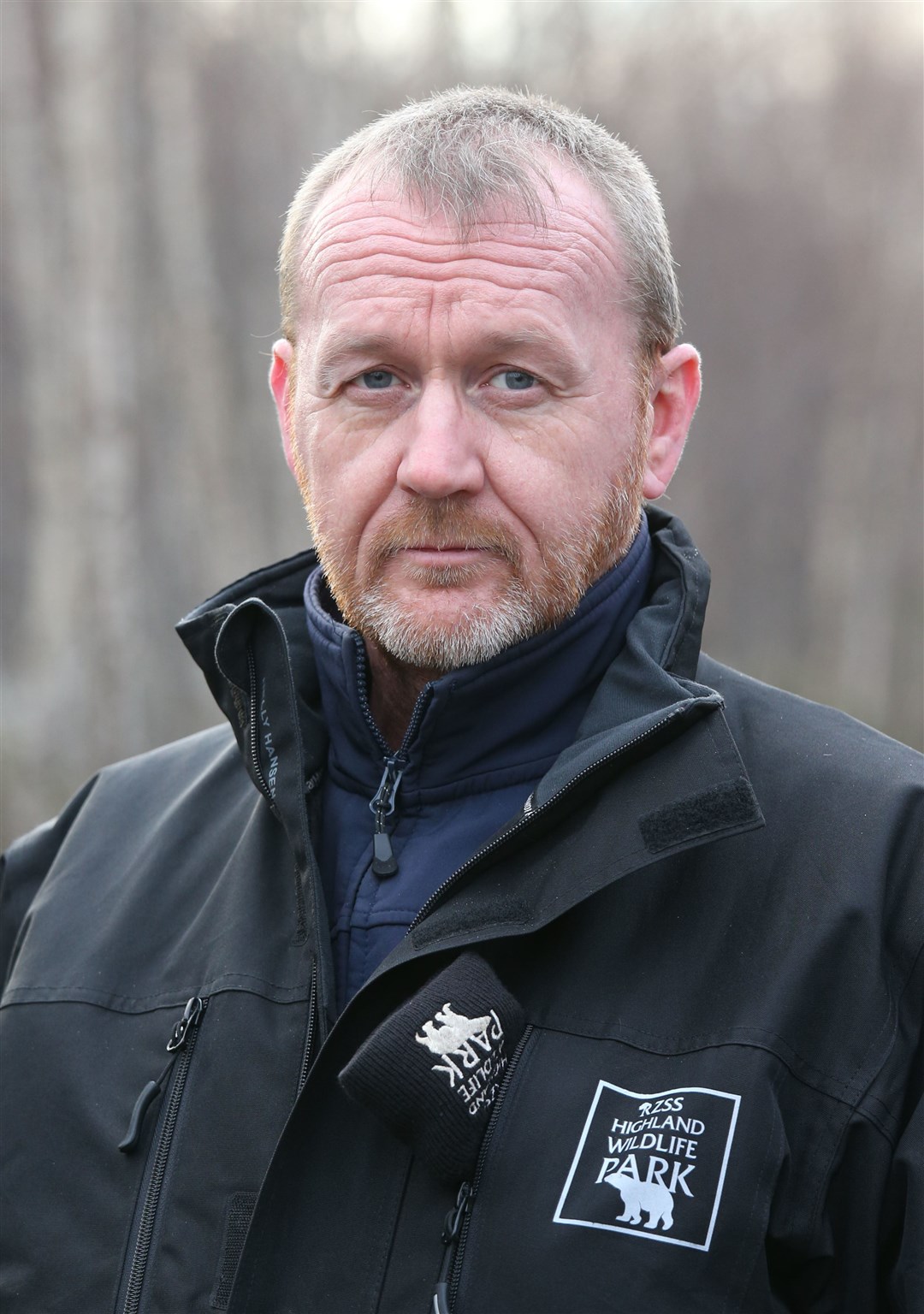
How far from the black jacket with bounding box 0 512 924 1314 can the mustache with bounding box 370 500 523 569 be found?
241mm

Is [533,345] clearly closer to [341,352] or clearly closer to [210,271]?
[341,352]

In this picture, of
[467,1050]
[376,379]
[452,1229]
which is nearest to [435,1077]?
[467,1050]

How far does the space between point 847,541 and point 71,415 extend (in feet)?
44.5

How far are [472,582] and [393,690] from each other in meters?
0.27

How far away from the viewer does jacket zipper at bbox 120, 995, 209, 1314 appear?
1.90m

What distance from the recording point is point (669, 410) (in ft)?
7.80

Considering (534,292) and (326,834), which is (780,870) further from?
(534,292)

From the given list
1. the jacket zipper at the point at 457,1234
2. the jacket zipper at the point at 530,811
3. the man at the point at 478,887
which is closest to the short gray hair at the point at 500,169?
the man at the point at 478,887

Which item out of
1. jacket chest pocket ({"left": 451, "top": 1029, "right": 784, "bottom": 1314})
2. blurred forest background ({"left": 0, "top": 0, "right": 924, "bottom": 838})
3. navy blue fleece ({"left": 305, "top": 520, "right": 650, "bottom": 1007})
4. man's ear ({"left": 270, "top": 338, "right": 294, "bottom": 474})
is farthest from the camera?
blurred forest background ({"left": 0, "top": 0, "right": 924, "bottom": 838})

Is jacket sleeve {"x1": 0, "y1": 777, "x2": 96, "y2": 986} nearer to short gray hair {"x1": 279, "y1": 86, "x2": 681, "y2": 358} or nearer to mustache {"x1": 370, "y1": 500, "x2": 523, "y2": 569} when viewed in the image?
mustache {"x1": 370, "y1": 500, "x2": 523, "y2": 569}

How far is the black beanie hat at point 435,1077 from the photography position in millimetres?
1692

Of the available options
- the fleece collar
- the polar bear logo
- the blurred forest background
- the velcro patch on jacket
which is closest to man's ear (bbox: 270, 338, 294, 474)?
the fleece collar

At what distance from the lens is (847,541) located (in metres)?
21.2

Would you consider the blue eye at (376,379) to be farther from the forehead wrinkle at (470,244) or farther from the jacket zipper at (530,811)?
the jacket zipper at (530,811)
